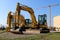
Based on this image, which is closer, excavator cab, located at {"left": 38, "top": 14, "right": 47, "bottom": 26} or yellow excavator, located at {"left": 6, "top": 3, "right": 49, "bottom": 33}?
yellow excavator, located at {"left": 6, "top": 3, "right": 49, "bottom": 33}

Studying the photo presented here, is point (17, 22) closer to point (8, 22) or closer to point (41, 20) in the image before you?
point (8, 22)

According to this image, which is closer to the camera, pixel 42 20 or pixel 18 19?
pixel 18 19

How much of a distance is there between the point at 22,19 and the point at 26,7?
3955 mm

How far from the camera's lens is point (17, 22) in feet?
112

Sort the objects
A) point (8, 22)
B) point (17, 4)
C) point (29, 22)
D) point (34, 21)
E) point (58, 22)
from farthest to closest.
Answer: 1. point (58, 22)
2. point (29, 22)
3. point (34, 21)
4. point (17, 4)
5. point (8, 22)

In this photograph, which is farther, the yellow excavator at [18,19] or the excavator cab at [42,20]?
the excavator cab at [42,20]

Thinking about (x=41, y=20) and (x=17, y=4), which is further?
(x=41, y=20)

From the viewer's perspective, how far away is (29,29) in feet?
119

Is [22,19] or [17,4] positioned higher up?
[17,4]

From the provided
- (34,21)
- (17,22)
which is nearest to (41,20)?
(34,21)

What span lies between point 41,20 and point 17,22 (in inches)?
275

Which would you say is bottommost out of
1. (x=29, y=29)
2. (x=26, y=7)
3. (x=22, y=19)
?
(x=29, y=29)

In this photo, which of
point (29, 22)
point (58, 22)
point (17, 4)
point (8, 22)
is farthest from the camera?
point (58, 22)

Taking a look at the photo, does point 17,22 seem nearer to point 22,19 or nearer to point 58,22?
point 22,19
